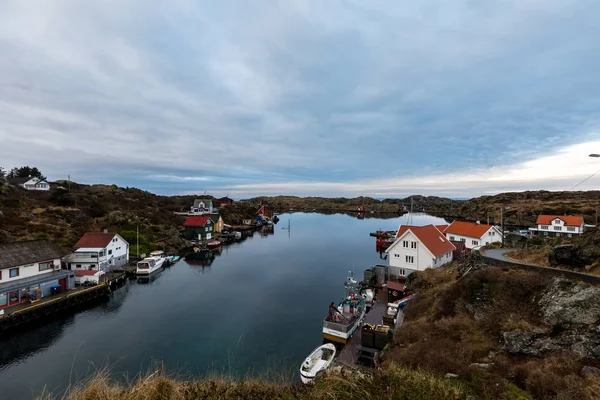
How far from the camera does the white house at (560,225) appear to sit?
6140 centimetres

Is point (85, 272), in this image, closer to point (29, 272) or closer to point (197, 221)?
point (29, 272)

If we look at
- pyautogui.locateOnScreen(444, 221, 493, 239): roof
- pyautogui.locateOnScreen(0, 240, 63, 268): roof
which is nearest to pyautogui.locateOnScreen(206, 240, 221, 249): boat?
pyautogui.locateOnScreen(0, 240, 63, 268): roof

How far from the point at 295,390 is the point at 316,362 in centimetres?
1364

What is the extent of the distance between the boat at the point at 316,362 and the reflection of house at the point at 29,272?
92.2 ft

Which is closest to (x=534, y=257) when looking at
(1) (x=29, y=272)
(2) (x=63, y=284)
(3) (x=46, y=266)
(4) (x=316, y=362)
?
(4) (x=316, y=362)

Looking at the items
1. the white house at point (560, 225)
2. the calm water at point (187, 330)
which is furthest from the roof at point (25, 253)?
the white house at point (560, 225)

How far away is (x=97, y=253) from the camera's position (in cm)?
3778

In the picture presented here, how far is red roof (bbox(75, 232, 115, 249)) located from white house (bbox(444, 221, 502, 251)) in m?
49.5

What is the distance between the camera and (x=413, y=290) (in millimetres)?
28062

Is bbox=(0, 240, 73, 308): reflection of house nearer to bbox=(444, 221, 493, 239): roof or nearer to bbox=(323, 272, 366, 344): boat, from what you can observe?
bbox=(323, 272, 366, 344): boat

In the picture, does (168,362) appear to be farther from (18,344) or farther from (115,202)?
(115,202)

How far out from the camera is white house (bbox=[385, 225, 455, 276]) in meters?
32.2

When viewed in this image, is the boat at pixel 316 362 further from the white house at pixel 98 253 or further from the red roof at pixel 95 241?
the red roof at pixel 95 241

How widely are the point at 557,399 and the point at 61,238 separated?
58.5m
